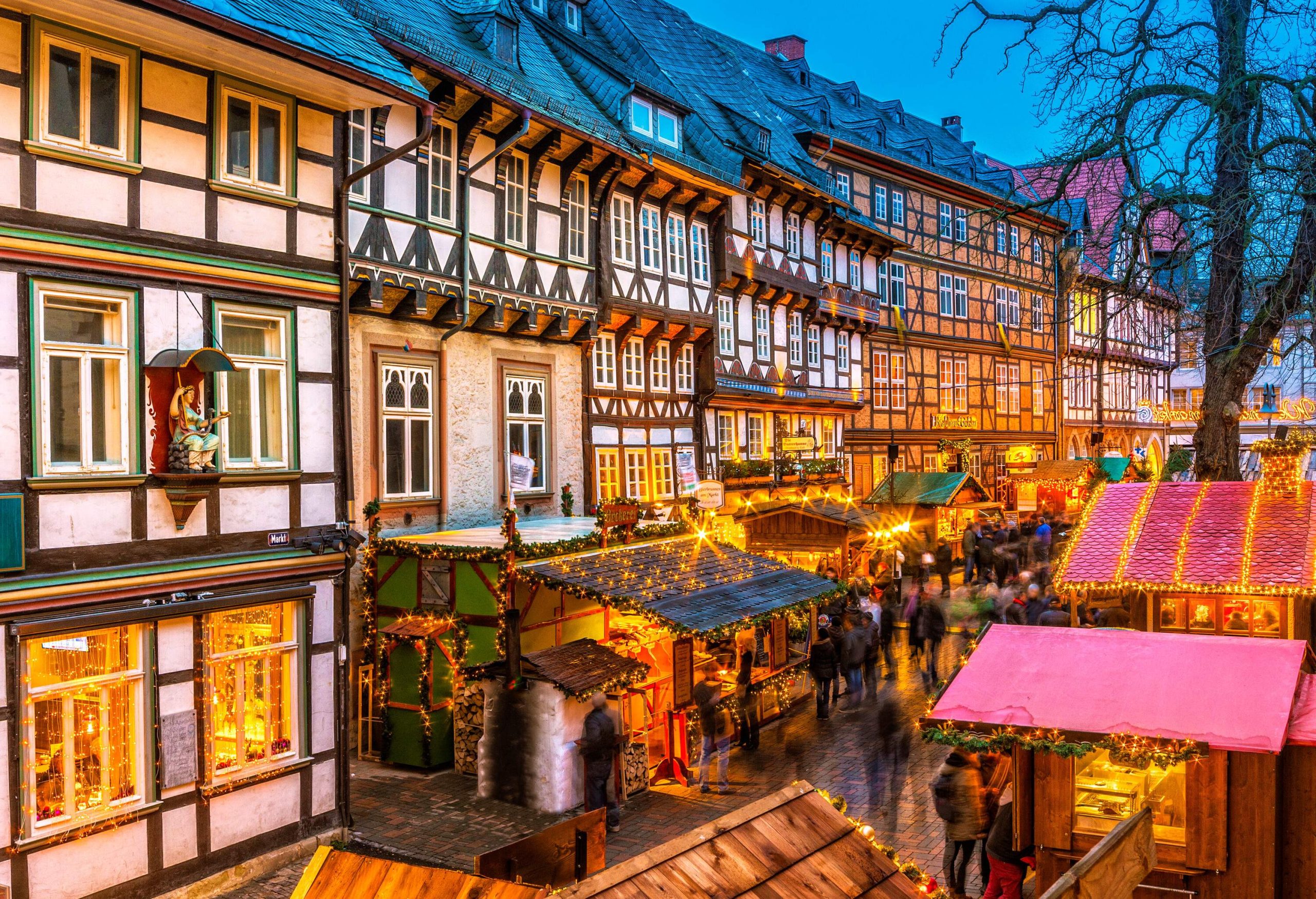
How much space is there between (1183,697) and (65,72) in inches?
404

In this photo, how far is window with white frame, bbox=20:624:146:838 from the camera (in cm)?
→ 910

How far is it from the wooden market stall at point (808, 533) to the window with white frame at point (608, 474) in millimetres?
3638

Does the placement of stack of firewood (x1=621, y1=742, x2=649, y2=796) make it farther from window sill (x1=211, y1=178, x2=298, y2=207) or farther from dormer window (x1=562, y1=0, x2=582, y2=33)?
dormer window (x1=562, y1=0, x2=582, y2=33)

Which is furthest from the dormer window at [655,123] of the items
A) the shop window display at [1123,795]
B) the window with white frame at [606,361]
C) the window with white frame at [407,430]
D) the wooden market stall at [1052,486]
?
the wooden market stall at [1052,486]

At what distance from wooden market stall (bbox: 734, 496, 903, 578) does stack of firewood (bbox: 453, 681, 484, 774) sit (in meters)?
9.82

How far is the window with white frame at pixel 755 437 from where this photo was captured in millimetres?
26641

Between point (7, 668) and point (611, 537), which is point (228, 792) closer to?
point (7, 668)

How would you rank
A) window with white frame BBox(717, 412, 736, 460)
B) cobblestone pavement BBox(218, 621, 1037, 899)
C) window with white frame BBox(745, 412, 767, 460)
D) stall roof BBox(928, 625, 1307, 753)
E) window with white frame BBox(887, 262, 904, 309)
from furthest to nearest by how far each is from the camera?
window with white frame BBox(887, 262, 904, 309) < window with white frame BBox(745, 412, 767, 460) < window with white frame BBox(717, 412, 736, 460) < cobblestone pavement BBox(218, 621, 1037, 899) < stall roof BBox(928, 625, 1307, 753)

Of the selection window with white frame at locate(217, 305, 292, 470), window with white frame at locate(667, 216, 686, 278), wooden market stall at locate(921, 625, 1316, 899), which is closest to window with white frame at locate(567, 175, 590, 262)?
window with white frame at locate(667, 216, 686, 278)

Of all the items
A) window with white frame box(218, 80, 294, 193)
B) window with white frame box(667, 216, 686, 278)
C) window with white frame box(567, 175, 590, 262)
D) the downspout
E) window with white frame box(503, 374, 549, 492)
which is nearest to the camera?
window with white frame box(218, 80, 294, 193)

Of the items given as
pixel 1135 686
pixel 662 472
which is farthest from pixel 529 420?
pixel 1135 686

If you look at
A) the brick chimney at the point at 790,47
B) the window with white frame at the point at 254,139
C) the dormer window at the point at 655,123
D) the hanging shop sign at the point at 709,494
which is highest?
the brick chimney at the point at 790,47

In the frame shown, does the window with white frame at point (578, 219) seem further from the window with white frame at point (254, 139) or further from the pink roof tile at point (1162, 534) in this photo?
the pink roof tile at point (1162, 534)

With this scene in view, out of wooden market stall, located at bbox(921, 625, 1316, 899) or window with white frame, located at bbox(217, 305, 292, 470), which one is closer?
wooden market stall, located at bbox(921, 625, 1316, 899)
